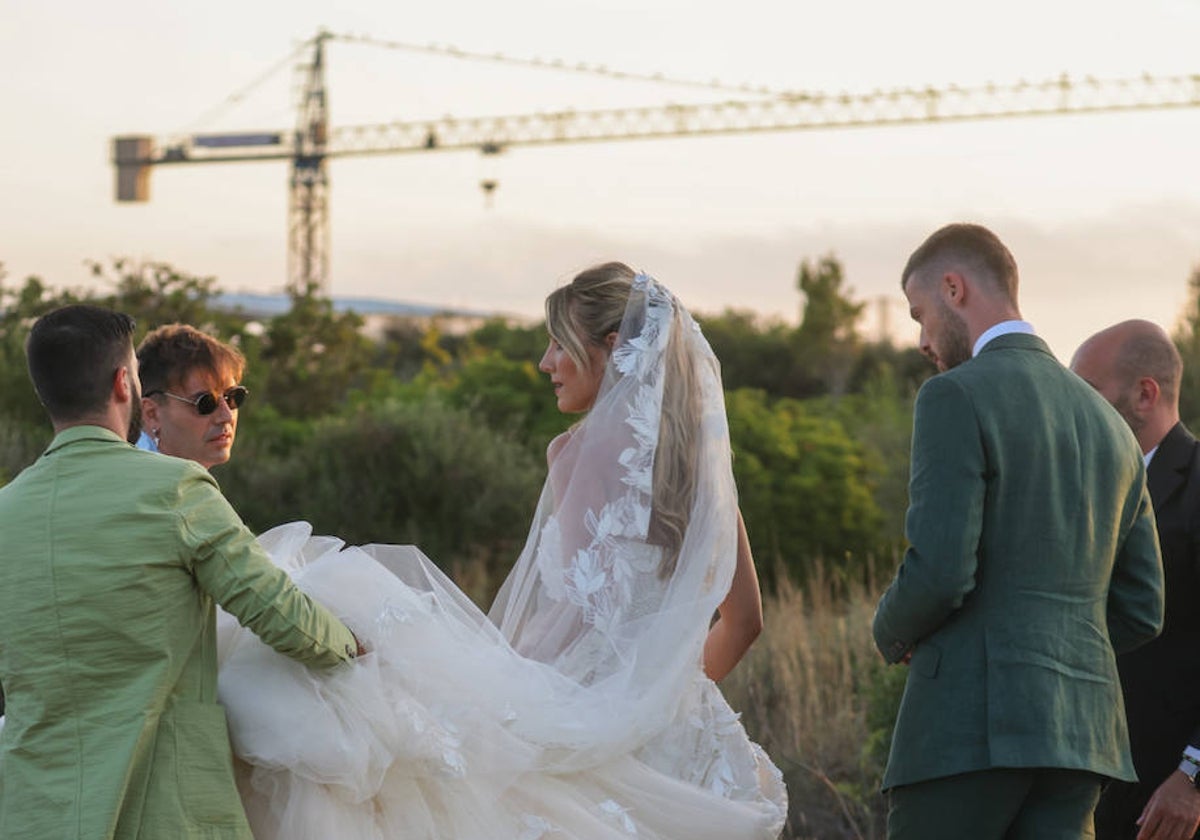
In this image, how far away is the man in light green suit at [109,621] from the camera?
3.54m

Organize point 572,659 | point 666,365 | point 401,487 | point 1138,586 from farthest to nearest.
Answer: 1. point 401,487
2. point 666,365
3. point 572,659
4. point 1138,586

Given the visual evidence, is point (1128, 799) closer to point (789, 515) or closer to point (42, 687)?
point (42, 687)

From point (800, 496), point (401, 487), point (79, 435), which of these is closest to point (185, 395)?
point (79, 435)

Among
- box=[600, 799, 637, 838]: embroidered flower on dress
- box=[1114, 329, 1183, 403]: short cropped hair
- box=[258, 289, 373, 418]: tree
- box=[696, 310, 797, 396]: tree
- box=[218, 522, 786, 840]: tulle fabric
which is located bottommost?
box=[696, 310, 797, 396]: tree

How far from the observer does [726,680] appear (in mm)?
9281

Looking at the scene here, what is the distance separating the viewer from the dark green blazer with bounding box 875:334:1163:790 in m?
3.67

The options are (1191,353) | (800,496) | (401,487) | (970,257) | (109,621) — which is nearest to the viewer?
(109,621)

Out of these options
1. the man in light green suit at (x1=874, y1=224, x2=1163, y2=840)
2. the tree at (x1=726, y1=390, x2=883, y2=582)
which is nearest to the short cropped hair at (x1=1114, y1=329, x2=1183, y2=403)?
the man in light green suit at (x1=874, y1=224, x2=1163, y2=840)

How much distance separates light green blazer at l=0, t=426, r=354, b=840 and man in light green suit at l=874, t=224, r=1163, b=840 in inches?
60.0

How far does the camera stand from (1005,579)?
3.72 metres

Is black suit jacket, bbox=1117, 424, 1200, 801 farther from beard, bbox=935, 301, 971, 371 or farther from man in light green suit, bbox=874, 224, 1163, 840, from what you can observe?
beard, bbox=935, 301, 971, 371

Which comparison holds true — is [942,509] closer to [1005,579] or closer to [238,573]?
[1005,579]

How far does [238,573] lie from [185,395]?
1309 mm

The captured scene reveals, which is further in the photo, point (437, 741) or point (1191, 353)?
point (1191, 353)
